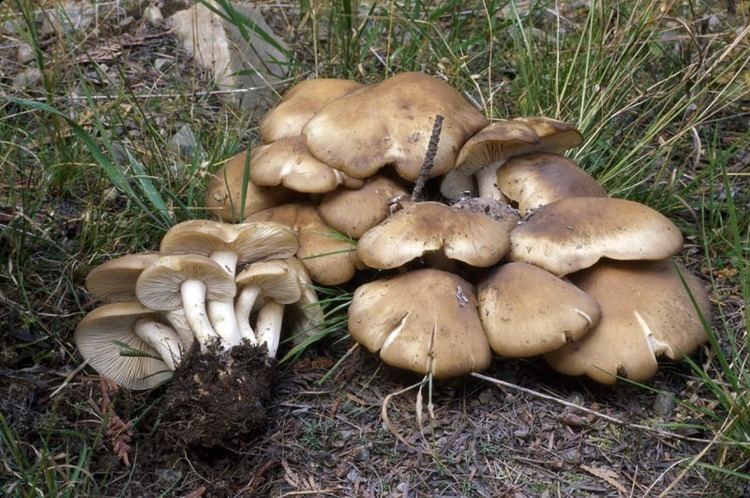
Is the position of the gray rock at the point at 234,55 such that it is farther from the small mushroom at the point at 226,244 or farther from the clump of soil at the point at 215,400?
the clump of soil at the point at 215,400

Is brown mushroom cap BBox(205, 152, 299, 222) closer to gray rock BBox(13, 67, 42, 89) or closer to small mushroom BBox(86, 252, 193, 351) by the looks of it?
small mushroom BBox(86, 252, 193, 351)

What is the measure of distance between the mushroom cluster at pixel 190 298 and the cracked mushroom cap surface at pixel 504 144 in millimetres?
801

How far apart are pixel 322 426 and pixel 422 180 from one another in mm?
1013

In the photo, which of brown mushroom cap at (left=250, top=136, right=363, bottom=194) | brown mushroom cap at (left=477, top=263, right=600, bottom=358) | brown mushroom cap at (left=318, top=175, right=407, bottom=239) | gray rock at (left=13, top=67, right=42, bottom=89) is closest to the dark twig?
brown mushroom cap at (left=318, top=175, right=407, bottom=239)

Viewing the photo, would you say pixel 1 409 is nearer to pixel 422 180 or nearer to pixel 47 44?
pixel 422 180

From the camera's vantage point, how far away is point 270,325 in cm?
275

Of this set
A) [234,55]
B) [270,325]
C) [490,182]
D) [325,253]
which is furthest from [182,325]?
[234,55]

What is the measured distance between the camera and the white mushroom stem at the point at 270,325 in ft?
8.95

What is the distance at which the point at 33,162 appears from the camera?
3.36 metres

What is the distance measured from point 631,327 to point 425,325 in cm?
73

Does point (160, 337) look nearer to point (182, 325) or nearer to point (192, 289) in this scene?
point (182, 325)

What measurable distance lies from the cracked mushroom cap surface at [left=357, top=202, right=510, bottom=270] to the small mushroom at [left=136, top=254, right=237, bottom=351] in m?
0.53

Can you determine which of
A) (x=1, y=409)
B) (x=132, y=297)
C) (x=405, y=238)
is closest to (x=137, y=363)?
(x=132, y=297)

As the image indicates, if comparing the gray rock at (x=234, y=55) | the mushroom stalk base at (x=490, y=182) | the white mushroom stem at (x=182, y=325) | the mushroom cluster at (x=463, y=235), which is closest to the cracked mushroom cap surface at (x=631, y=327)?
the mushroom cluster at (x=463, y=235)
